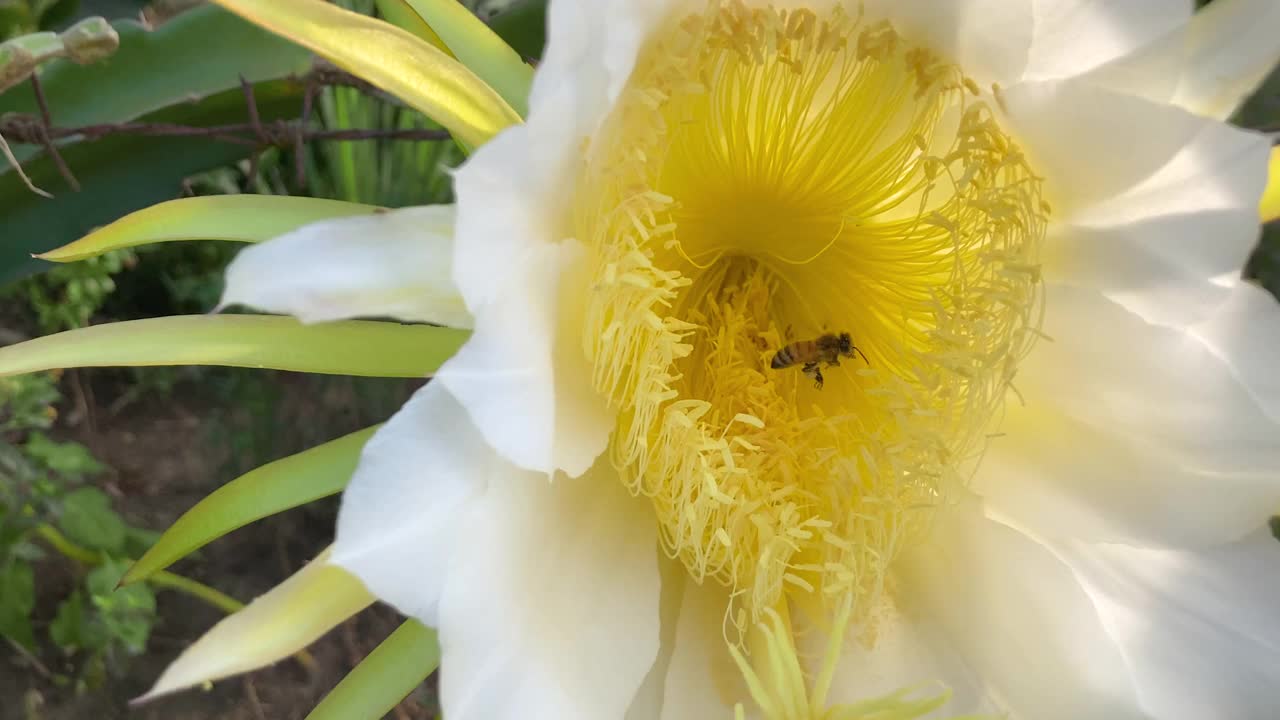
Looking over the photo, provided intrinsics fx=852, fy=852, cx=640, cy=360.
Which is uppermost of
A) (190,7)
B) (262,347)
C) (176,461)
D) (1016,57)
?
(1016,57)

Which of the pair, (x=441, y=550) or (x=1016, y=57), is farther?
(x=1016, y=57)

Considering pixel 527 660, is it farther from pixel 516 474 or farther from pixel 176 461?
pixel 176 461

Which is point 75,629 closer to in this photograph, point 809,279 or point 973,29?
point 809,279

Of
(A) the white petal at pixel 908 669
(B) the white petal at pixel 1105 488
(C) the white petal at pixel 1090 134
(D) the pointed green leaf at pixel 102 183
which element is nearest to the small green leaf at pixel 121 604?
(D) the pointed green leaf at pixel 102 183

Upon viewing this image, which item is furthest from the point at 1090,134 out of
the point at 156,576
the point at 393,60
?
the point at 156,576

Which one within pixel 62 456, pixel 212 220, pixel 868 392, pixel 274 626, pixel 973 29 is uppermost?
pixel 973 29

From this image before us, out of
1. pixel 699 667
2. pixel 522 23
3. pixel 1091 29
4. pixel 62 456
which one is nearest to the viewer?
pixel 1091 29

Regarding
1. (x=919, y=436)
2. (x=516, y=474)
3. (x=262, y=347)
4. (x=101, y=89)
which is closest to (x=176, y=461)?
(x=101, y=89)
